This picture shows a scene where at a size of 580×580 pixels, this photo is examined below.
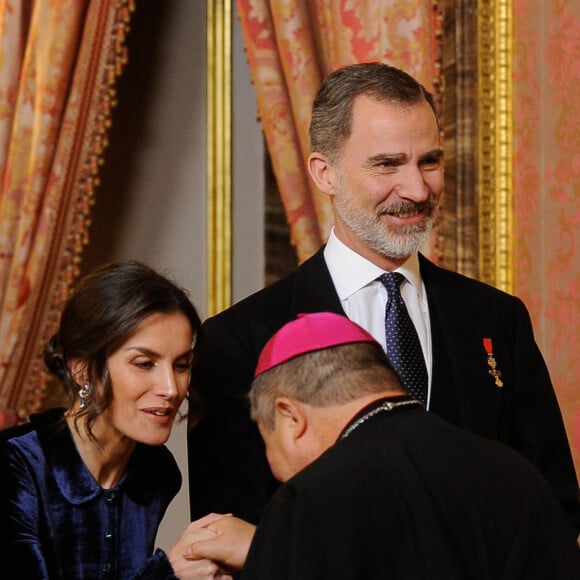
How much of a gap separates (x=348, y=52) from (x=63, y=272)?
1237 millimetres

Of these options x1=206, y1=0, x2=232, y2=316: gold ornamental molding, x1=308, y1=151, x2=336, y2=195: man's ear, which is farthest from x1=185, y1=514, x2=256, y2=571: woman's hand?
x1=206, y1=0, x2=232, y2=316: gold ornamental molding

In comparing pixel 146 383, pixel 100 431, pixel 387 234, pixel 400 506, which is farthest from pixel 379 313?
pixel 400 506

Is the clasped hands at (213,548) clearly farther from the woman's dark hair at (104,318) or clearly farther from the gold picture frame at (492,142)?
the gold picture frame at (492,142)

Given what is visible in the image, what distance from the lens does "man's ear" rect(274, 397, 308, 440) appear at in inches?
84.4

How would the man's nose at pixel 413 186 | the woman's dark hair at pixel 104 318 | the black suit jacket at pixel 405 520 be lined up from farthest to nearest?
the woman's dark hair at pixel 104 318
the man's nose at pixel 413 186
the black suit jacket at pixel 405 520

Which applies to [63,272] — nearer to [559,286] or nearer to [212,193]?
[212,193]

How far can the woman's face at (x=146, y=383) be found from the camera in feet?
9.04

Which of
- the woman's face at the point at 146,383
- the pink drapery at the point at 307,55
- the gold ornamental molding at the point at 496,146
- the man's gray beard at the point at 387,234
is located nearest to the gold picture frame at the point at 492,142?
the gold ornamental molding at the point at 496,146

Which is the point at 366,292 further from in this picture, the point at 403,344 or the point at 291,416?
the point at 291,416

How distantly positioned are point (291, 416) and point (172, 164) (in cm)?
285

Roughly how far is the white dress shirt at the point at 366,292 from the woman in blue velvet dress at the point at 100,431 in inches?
13.2

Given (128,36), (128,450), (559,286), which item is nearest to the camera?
(128,450)

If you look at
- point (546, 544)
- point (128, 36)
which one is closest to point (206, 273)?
point (128, 36)

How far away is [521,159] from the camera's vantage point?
14.4 ft
